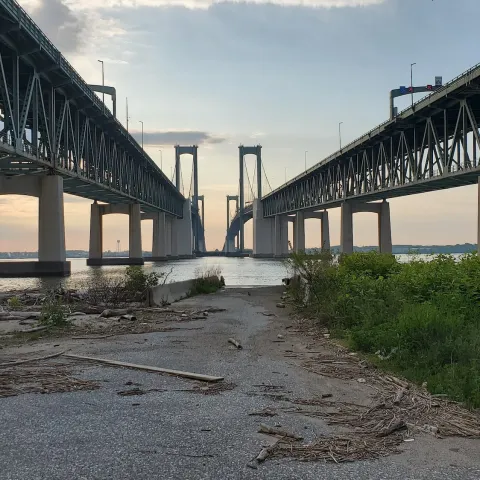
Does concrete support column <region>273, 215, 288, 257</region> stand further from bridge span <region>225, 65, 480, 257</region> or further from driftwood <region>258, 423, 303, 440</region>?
driftwood <region>258, 423, 303, 440</region>

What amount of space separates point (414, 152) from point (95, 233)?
5500 centimetres

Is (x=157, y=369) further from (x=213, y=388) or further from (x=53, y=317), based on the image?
(x=53, y=317)

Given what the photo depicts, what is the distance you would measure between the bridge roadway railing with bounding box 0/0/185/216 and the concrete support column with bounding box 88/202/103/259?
32.2 feet

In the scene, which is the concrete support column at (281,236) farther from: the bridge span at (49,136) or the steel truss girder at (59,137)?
the bridge span at (49,136)

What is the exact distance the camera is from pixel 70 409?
601 cm

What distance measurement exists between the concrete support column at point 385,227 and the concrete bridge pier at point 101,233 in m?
38.7

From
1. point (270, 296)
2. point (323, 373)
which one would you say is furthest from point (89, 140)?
point (323, 373)

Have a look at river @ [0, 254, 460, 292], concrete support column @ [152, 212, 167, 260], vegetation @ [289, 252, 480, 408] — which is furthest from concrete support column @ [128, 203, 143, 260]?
vegetation @ [289, 252, 480, 408]

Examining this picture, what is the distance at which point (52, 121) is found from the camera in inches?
1933

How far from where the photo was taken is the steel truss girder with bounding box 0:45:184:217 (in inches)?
1576

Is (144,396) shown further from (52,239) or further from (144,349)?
(52,239)

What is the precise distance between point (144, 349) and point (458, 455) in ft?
21.0

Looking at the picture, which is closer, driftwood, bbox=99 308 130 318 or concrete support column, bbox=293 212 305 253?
driftwood, bbox=99 308 130 318

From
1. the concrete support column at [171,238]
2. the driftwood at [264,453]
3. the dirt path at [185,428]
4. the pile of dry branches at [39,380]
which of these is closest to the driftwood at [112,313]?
the dirt path at [185,428]
